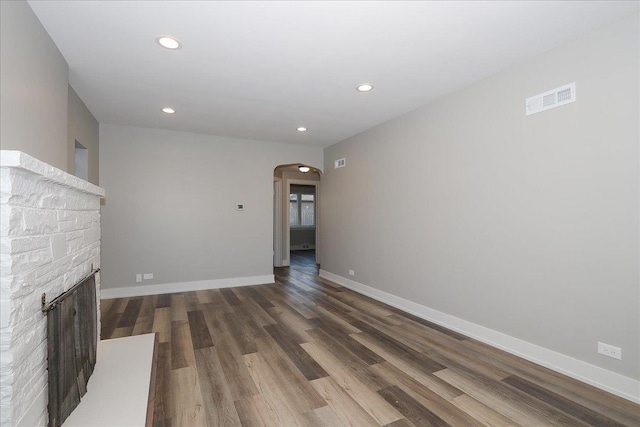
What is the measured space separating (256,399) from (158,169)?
4.10 metres

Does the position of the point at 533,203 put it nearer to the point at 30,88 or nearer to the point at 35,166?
the point at 35,166

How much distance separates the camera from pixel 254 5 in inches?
78.9

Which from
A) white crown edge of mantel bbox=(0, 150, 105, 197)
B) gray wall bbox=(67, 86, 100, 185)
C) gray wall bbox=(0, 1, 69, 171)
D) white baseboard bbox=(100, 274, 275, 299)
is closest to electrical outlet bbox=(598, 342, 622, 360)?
white crown edge of mantel bbox=(0, 150, 105, 197)

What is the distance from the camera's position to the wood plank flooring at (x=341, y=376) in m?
1.94

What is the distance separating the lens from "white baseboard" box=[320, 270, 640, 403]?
7.02ft

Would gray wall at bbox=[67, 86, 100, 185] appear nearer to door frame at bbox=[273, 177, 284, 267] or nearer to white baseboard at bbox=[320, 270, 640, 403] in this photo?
door frame at bbox=[273, 177, 284, 267]

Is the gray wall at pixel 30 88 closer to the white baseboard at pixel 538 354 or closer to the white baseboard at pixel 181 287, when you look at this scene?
the white baseboard at pixel 181 287

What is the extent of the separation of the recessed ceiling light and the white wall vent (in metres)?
3.06

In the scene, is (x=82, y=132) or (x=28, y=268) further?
(x=82, y=132)

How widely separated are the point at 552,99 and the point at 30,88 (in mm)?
3927

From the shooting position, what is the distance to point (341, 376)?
2.41m

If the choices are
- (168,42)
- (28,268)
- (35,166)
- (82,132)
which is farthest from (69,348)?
(82,132)

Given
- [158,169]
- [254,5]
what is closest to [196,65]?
[254,5]

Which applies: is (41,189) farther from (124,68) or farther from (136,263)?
(136,263)
